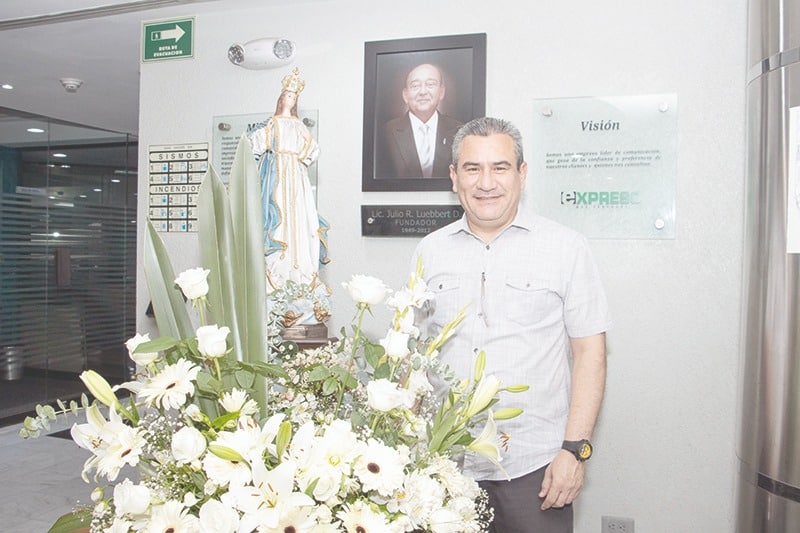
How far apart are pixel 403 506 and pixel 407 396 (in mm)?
116

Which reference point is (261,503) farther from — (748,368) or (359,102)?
(359,102)

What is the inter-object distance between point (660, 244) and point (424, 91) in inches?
43.6

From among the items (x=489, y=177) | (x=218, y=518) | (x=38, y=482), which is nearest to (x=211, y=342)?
(x=218, y=518)

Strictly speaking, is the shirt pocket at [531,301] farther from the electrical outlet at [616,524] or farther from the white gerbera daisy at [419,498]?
the electrical outlet at [616,524]

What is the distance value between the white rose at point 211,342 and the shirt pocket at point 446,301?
108cm

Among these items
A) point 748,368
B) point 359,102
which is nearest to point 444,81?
point 359,102

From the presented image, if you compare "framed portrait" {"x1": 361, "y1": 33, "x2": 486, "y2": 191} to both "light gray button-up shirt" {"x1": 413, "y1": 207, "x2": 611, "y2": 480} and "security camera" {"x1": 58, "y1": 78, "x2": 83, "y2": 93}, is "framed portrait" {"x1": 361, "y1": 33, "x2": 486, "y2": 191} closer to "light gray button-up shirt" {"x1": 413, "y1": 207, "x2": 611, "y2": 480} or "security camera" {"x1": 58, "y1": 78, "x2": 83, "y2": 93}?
"light gray button-up shirt" {"x1": 413, "y1": 207, "x2": 611, "y2": 480}

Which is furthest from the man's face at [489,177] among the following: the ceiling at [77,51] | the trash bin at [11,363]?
the trash bin at [11,363]

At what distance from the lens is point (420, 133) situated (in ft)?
9.20

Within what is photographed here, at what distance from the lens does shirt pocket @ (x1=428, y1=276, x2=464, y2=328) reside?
1.77 meters

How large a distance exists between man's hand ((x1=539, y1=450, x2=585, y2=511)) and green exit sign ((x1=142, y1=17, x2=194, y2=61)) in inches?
98.8

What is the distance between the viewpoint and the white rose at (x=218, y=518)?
0.64 meters

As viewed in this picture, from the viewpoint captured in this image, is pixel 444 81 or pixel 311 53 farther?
pixel 311 53

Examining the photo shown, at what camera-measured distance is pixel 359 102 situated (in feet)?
9.54
